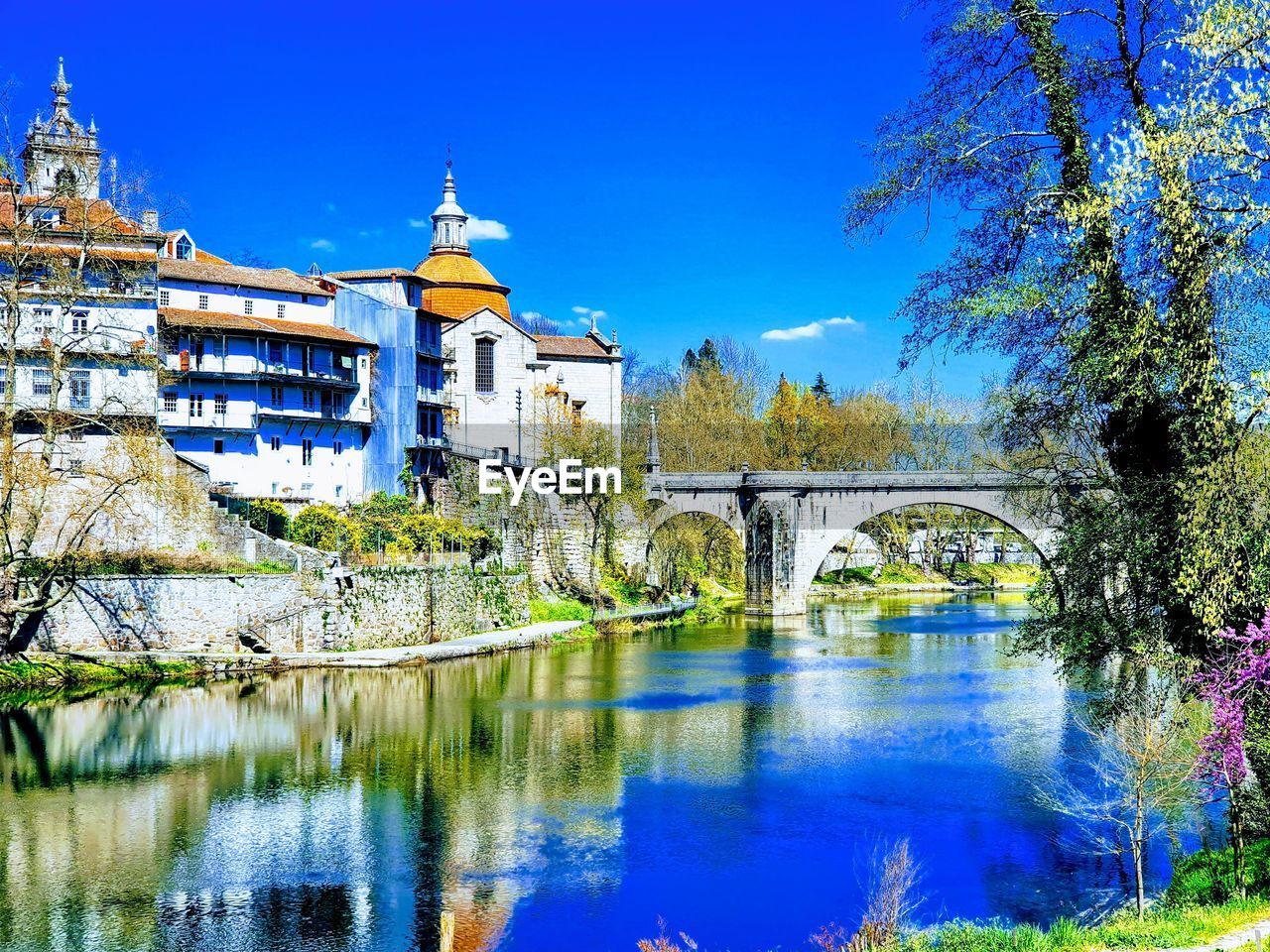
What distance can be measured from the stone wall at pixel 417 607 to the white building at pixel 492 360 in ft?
39.6

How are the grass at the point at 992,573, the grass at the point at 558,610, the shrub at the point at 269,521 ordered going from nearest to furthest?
1. the shrub at the point at 269,521
2. the grass at the point at 558,610
3. the grass at the point at 992,573

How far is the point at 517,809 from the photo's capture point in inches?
813

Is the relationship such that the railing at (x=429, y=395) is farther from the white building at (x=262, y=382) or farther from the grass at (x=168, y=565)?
the grass at (x=168, y=565)

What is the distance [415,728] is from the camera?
27.0 metres

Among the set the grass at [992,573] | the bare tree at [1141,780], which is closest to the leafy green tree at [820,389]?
the grass at [992,573]

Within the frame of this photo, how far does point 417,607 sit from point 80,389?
44.2 feet

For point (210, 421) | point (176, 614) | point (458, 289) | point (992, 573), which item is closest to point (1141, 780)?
point (176, 614)

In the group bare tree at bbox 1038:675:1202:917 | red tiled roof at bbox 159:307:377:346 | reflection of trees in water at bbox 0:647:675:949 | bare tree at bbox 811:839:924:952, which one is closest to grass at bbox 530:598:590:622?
red tiled roof at bbox 159:307:377:346

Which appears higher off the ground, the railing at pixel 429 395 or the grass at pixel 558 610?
the railing at pixel 429 395

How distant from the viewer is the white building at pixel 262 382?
44.7m

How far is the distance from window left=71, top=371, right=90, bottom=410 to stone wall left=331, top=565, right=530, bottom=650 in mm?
11216

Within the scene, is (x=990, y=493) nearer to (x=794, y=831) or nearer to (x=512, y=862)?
(x=794, y=831)

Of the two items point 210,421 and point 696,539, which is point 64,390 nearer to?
point 210,421

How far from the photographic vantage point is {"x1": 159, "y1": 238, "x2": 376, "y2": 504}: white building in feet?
147
